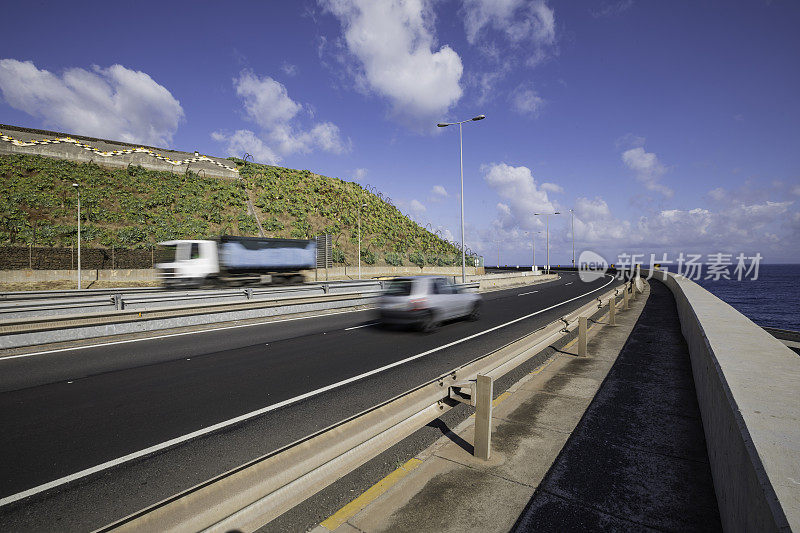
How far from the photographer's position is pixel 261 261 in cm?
2191

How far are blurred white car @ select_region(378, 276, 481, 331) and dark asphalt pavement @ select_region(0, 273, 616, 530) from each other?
588mm

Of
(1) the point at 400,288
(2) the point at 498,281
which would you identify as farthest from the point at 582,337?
(2) the point at 498,281

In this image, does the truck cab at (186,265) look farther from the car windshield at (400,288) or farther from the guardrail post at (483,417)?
the guardrail post at (483,417)

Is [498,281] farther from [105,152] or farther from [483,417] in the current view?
[105,152]

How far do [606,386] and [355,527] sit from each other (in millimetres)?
5068

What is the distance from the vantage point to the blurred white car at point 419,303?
10.5 meters

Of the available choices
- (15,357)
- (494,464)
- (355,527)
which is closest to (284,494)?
(355,527)

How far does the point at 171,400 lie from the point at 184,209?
148 ft

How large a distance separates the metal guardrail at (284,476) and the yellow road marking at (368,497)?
0.85m

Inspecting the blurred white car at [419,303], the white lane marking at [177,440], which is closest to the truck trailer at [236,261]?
the blurred white car at [419,303]

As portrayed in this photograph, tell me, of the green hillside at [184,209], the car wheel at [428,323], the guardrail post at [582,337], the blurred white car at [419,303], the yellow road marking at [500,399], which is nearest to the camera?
the yellow road marking at [500,399]

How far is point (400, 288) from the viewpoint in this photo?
10984 millimetres

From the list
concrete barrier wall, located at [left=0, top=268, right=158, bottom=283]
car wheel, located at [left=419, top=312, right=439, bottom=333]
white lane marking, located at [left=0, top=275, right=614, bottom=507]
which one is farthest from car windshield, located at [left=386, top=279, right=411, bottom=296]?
concrete barrier wall, located at [left=0, top=268, right=158, bottom=283]

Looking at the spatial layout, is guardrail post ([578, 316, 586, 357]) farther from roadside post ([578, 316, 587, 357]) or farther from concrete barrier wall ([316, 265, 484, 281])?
concrete barrier wall ([316, 265, 484, 281])
